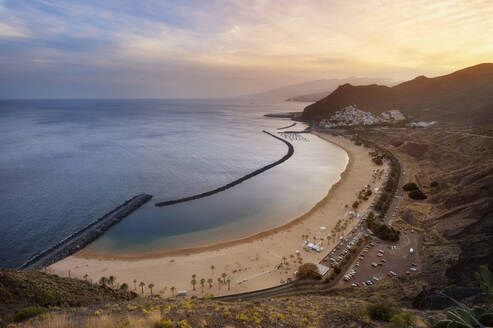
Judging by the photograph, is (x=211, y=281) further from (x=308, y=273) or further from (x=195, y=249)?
(x=308, y=273)

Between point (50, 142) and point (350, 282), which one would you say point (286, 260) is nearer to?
point (350, 282)

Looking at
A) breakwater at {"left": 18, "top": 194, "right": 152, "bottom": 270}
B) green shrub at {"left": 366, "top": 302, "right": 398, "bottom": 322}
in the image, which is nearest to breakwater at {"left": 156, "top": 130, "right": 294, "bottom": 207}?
breakwater at {"left": 18, "top": 194, "right": 152, "bottom": 270}

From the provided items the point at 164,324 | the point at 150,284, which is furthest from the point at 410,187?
the point at 164,324

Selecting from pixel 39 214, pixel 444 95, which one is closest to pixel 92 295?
pixel 39 214

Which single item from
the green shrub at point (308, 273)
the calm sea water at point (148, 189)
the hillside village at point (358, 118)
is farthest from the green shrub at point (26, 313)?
the hillside village at point (358, 118)

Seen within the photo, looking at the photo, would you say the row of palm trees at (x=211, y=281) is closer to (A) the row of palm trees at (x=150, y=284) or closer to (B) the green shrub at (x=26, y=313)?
(A) the row of palm trees at (x=150, y=284)

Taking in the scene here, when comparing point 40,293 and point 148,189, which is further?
point 148,189
